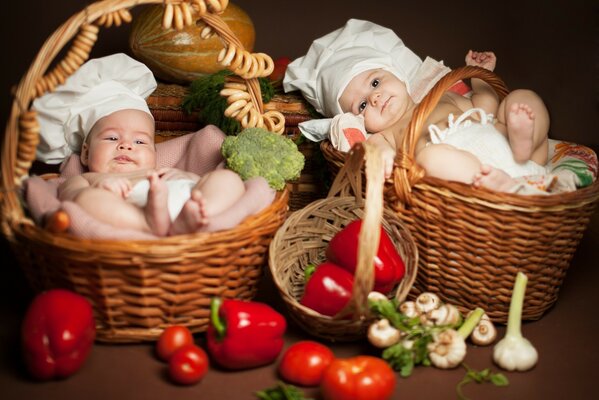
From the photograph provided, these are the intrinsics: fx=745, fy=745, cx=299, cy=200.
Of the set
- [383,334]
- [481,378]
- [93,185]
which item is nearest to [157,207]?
[93,185]

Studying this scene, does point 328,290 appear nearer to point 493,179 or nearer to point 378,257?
point 378,257

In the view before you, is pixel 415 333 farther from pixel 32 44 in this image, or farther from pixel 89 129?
pixel 32 44

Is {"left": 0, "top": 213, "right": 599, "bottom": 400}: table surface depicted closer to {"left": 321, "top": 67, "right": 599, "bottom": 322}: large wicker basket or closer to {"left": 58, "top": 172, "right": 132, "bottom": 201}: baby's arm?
{"left": 321, "top": 67, "right": 599, "bottom": 322}: large wicker basket

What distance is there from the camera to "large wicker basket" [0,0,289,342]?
229cm

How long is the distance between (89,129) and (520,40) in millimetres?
2748

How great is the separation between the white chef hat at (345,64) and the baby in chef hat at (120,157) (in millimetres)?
727

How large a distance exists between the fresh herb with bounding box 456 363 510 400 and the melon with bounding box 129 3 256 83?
1.97 m

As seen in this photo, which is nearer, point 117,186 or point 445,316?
point 445,316

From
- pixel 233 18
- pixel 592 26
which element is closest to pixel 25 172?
pixel 233 18

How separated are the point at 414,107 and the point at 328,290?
1202 mm

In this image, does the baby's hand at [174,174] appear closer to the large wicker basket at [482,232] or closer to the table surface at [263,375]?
the table surface at [263,375]

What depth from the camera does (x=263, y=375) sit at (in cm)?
240

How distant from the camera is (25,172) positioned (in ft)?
7.77

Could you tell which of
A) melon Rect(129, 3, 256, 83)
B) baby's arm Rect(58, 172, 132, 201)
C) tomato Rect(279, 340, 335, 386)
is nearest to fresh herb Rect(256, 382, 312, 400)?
tomato Rect(279, 340, 335, 386)
